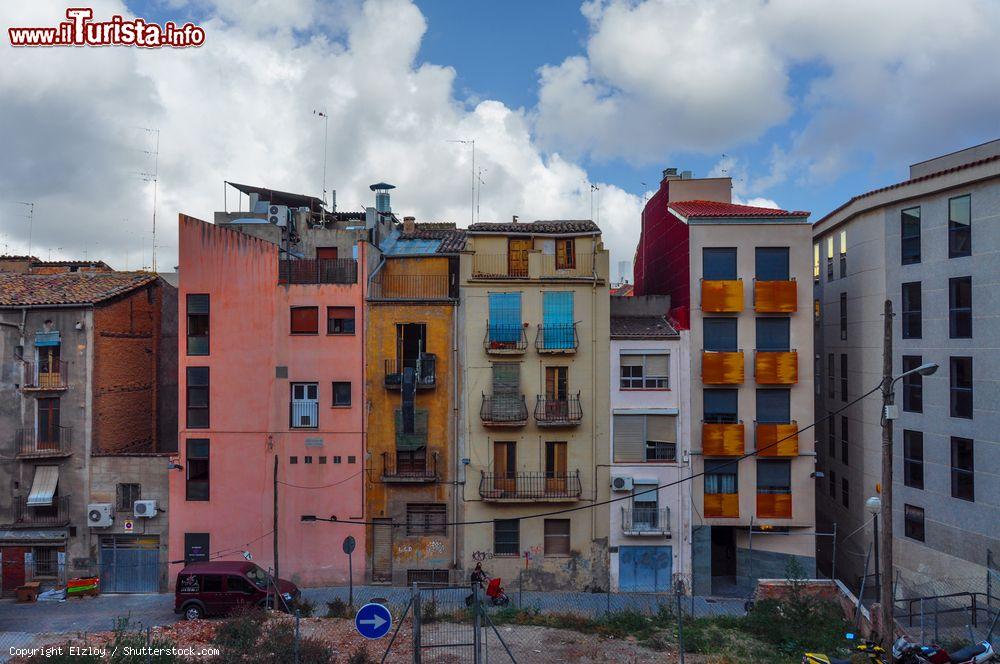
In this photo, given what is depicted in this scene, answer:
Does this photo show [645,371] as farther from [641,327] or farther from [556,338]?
[556,338]

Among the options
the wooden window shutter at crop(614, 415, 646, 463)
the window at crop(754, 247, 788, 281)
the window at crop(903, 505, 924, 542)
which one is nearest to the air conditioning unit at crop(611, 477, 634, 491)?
the wooden window shutter at crop(614, 415, 646, 463)

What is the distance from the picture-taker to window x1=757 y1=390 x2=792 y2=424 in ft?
88.8

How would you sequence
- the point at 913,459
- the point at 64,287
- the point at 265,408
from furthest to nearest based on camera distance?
the point at 64,287 → the point at 265,408 → the point at 913,459

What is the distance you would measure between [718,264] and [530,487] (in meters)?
12.6

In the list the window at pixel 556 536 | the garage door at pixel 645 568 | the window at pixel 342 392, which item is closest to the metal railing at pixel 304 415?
the window at pixel 342 392

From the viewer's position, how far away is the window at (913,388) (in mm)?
25875

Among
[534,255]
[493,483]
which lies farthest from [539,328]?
[493,483]

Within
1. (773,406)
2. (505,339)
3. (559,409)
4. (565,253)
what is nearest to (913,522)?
(773,406)

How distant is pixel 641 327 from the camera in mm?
28219

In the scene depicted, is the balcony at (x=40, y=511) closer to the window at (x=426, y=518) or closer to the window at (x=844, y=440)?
the window at (x=426, y=518)

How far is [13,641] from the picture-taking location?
1955 centimetres

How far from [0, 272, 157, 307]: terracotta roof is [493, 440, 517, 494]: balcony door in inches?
734

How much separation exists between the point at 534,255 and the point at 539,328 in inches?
126

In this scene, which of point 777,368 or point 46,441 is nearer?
point 777,368
